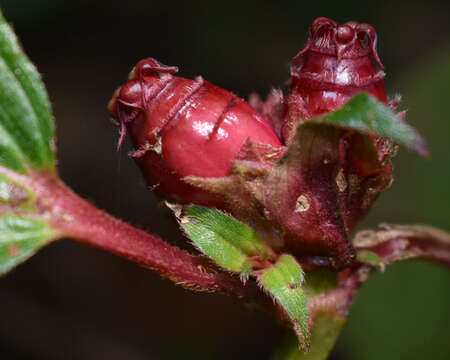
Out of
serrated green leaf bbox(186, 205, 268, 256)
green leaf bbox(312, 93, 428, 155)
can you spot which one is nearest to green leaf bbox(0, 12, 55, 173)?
serrated green leaf bbox(186, 205, 268, 256)

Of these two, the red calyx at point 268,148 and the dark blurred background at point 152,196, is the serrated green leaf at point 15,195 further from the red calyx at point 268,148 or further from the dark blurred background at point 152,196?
the dark blurred background at point 152,196

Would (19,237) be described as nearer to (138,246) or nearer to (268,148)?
(138,246)

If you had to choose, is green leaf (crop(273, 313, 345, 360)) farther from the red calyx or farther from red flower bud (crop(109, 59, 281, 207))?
red flower bud (crop(109, 59, 281, 207))

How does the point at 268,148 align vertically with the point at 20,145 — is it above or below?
above

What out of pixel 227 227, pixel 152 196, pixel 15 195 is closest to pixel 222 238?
pixel 227 227

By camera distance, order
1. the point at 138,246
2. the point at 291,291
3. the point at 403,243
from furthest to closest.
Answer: the point at 403,243, the point at 138,246, the point at 291,291
